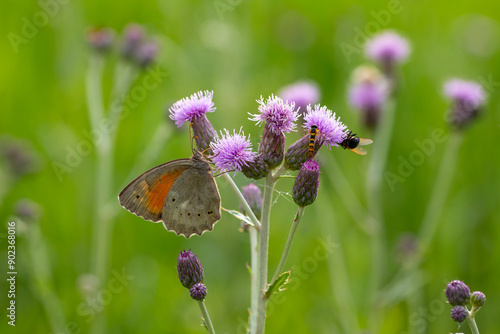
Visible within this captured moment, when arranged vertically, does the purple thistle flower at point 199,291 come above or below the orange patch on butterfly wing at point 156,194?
below

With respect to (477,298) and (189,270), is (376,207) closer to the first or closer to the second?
(477,298)

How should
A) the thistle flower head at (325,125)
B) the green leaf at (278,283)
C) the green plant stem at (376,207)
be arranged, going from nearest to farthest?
the green leaf at (278,283), the thistle flower head at (325,125), the green plant stem at (376,207)

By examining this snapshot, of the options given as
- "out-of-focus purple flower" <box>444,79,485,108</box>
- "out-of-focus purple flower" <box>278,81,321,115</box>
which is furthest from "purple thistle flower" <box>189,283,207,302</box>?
"out-of-focus purple flower" <box>444,79,485,108</box>

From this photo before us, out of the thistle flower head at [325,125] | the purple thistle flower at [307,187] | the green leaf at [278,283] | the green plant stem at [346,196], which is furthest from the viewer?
the green plant stem at [346,196]

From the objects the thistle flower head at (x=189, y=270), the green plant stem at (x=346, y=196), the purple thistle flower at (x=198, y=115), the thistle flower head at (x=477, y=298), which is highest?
the green plant stem at (x=346, y=196)

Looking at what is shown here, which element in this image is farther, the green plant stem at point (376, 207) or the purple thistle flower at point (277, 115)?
the green plant stem at point (376, 207)

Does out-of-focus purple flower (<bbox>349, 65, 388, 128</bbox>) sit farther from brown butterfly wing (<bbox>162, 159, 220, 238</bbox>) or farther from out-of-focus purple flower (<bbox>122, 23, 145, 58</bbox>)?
brown butterfly wing (<bbox>162, 159, 220, 238</bbox>)

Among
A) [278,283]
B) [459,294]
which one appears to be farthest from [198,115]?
[459,294]

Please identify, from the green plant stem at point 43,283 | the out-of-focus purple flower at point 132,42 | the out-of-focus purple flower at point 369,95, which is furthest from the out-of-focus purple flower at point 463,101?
the green plant stem at point 43,283

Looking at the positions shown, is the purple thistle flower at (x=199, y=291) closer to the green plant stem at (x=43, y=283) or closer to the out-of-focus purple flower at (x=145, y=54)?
the green plant stem at (x=43, y=283)
